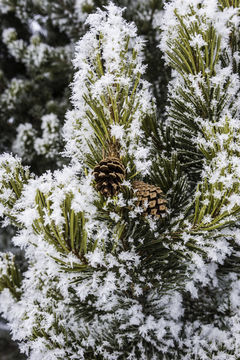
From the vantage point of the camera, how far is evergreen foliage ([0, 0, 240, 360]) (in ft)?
2.18

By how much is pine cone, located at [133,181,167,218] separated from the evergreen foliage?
17 mm

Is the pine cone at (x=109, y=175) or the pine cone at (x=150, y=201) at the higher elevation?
the pine cone at (x=109, y=175)

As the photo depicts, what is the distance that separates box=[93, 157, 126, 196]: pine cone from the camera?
25.5 inches

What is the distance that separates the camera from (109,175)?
648 millimetres

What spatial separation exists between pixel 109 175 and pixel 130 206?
0.12 meters

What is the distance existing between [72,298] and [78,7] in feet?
4.50

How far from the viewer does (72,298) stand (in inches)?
36.4

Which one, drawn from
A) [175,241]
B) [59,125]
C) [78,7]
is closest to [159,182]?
[175,241]

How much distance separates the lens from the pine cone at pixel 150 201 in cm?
70

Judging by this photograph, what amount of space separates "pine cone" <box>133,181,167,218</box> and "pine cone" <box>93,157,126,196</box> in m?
0.06

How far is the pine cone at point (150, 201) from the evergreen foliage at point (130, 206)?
0.06 ft

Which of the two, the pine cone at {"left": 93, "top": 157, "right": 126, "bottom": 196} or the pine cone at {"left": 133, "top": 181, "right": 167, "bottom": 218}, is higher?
the pine cone at {"left": 93, "top": 157, "right": 126, "bottom": 196}

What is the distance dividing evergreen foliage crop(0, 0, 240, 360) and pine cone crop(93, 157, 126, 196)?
0.07 ft

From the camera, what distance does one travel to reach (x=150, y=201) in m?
0.70
